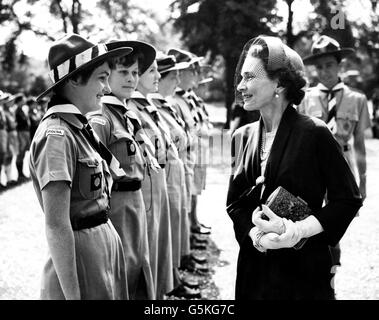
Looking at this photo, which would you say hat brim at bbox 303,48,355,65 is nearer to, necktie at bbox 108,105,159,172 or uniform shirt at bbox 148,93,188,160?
uniform shirt at bbox 148,93,188,160

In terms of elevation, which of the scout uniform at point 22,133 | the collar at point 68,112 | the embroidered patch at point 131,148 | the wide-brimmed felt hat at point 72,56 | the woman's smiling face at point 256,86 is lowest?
the scout uniform at point 22,133

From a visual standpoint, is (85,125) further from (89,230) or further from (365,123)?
(365,123)

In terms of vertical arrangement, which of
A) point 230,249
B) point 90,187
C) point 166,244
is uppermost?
point 90,187

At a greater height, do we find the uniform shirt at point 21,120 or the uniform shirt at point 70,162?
the uniform shirt at point 70,162

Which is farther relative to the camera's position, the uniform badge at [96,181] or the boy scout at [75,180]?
the uniform badge at [96,181]

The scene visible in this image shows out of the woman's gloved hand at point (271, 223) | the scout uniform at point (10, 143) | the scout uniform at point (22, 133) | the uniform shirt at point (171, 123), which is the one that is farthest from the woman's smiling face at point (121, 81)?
the scout uniform at point (22, 133)

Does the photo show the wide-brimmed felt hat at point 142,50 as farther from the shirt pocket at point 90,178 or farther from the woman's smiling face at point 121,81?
the shirt pocket at point 90,178

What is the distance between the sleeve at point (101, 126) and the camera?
3.22 meters

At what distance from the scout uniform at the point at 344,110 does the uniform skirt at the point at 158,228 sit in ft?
5.97

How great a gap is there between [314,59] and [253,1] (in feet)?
4.30

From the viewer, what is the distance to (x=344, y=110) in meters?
5.02

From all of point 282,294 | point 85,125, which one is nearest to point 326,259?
point 282,294

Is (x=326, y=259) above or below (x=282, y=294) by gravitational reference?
above
